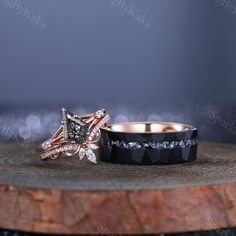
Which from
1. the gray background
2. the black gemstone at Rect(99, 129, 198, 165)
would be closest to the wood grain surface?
the black gemstone at Rect(99, 129, 198, 165)

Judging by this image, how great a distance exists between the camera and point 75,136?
3.04ft

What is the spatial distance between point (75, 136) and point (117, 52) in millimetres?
994

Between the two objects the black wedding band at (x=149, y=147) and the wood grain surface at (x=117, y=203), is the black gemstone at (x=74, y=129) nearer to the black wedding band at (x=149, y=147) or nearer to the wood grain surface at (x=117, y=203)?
the black wedding band at (x=149, y=147)

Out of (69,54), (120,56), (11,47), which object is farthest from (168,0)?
(11,47)

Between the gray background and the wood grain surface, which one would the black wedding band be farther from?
the gray background

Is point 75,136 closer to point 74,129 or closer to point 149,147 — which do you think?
point 74,129

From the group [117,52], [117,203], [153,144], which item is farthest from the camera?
Result: [117,52]

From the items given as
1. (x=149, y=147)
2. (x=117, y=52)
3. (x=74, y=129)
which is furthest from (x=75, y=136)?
(x=117, y=52)

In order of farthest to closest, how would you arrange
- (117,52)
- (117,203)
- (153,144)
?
(117,52) → (153,144) → (117,203)

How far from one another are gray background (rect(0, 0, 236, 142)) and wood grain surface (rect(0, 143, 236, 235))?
1.02 m

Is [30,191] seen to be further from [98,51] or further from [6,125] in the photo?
[98,51]

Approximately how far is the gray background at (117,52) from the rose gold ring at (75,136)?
776 millimetres

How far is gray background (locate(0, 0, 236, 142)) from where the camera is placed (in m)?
1.82

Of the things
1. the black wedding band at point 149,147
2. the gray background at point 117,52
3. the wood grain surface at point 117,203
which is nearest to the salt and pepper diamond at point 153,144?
the black wedding band at point 149,147
